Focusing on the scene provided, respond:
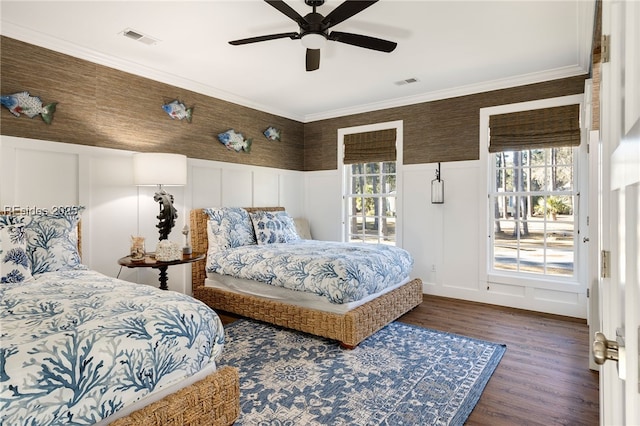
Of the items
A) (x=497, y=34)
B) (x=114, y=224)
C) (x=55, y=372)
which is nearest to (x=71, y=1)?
(x=114, y=224)

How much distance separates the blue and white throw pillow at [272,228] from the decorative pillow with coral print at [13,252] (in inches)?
90.3

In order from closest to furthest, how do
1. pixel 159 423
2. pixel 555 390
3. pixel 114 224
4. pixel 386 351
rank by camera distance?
pixel 159 423, pixel 555 390, pixel 386 351, pixel 114 224

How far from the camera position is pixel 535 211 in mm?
4137

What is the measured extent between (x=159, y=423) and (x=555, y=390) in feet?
7.99

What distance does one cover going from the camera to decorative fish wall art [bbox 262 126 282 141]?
209 inches

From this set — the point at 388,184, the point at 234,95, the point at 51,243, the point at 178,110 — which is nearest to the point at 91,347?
the point at 51,243

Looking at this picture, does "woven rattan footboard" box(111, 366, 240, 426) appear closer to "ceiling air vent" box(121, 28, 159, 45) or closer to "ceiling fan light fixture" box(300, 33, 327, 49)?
"ceiling fan light fixture" box(300, 33, 327, 49)

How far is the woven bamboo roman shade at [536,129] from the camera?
12.5 ft

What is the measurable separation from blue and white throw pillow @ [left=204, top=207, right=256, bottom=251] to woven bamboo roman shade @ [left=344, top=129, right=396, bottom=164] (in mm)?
2067

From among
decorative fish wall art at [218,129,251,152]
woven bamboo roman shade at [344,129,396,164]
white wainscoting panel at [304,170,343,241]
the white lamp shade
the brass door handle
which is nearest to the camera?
the brass door handle

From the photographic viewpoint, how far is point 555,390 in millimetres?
2330

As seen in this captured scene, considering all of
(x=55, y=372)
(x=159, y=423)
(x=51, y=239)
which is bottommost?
(x=159, y=423)

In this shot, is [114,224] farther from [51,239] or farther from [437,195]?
[437,195]

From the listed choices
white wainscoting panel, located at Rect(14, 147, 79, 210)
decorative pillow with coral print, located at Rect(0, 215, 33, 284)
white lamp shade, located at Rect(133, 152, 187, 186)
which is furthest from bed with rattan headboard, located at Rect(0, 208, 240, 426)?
white lamp shade, located at Rect(133, 152, 187, 186)
